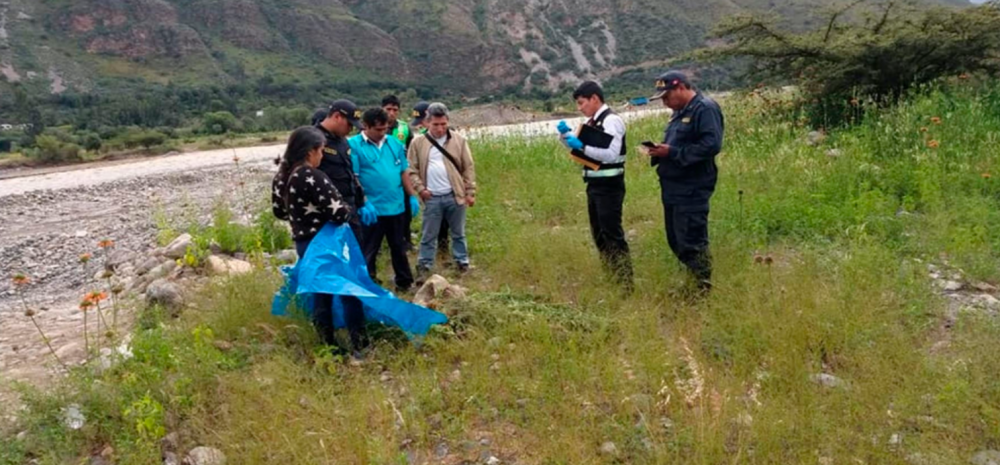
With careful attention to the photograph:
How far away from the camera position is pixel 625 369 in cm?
337

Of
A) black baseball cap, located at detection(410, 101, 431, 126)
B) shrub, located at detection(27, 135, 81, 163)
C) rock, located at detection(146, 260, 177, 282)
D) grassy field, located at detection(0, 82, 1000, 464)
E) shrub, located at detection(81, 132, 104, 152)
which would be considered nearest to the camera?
grassy field, located at detection(0, 82, 1000, 464)

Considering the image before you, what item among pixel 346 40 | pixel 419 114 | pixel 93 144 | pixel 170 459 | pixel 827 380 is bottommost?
pixel 827 380

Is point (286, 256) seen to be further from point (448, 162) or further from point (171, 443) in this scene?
point (171, 443)

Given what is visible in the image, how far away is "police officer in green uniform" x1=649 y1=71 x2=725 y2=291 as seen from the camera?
395 centimetres

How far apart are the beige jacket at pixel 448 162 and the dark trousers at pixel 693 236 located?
177cm

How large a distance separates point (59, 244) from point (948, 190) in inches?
433

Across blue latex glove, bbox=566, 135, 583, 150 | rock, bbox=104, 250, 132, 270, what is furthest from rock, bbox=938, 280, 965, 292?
rock, bbox=104, 250, 132, 270

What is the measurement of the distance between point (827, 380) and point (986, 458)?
709 mm

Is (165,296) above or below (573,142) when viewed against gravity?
below

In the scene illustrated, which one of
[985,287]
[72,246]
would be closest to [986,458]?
[985,287]

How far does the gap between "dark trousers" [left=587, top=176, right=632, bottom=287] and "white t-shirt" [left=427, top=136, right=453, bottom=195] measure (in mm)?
1271

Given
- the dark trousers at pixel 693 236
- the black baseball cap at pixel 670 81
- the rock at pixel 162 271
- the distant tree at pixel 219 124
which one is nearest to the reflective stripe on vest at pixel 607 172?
the dark trousers at pixel 693 236

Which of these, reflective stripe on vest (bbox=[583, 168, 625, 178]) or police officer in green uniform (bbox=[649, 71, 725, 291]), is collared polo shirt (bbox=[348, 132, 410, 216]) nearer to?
reflective stripe on vest (bbox=[583, 168, 625, 178])

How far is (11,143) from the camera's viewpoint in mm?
37438
